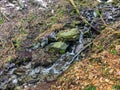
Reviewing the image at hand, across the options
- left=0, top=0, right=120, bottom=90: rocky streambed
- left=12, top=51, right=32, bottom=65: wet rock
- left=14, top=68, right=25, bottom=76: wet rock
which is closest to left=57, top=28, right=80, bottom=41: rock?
left=0, top=0, right=120, bottom=90: rocky streambed

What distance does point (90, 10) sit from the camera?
38.5ft

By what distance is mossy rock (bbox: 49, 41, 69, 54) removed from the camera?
9477 mm

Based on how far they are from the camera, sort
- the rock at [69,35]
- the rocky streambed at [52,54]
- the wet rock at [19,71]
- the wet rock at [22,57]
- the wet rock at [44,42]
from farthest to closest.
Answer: the wet rock at [44,42], the rock at [69,35], the wet rock at [22,57], the wet rock at [19,71], the rocky streambed at [52,54]

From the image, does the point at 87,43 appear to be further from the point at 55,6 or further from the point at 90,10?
the point at 55,6

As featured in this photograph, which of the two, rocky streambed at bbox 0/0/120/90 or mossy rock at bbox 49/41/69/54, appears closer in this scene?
rocky streambed at bbox 0/0/120/90

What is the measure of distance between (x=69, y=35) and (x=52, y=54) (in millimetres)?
1042

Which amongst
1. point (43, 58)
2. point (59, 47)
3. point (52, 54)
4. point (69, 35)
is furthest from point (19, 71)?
point (69, 35)

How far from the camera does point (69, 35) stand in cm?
997

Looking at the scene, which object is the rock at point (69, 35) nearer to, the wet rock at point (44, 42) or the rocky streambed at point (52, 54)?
the rocky streambed at point (52, 54)

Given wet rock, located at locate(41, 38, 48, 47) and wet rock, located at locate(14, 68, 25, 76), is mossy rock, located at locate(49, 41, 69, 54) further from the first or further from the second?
wet rock, located at locate(14, 68, 25, 76)

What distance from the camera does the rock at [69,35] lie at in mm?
9891

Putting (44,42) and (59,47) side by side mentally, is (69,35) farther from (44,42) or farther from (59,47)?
(44,42)

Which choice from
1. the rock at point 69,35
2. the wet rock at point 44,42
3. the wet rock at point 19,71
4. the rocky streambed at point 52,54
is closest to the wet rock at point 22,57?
the rocky streambed at point 52,54

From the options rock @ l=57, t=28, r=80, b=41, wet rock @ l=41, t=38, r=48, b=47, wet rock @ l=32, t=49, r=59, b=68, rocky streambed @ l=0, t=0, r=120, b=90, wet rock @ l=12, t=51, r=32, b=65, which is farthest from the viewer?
wet rock @ l=41, t=38, r=48, b=47
